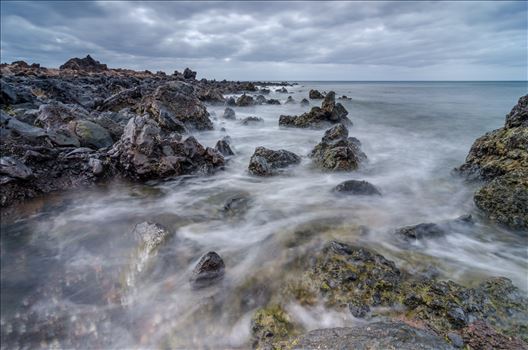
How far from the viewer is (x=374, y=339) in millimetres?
2689

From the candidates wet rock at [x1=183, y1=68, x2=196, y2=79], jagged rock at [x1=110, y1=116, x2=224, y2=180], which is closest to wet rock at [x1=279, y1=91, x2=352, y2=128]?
jagged rock at [x1=110, y1=116, x2=224, y2=180]

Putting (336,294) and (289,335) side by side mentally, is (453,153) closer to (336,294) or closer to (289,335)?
(336,294)

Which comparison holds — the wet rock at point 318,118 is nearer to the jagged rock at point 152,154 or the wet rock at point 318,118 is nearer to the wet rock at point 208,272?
the jagged rock at point 152,154

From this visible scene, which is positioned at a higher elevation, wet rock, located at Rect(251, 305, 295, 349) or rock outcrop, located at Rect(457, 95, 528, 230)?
rock outcrop, located at Rect(457, 95, 528, 230)

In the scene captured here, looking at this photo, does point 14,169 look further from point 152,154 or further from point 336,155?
point 336,155

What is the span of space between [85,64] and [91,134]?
2541 inches

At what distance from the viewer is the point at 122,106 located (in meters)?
16.0

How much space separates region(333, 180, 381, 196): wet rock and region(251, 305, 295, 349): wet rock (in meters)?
4.32

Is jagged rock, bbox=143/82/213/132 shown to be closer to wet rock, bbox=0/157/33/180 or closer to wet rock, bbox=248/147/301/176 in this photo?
wet rock, bbox=248/147/301/176

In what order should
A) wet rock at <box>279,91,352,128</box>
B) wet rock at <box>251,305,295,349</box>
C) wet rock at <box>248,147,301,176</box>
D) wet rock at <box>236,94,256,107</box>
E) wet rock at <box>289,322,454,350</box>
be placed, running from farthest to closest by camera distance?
1. wet rock at <box>236,94,256,107</box>
2. wet rock at <box>279,91,352,128</box>
3. wet rock at <box>248,147,301,176</box>
4. wet rock at <box>251,305,295,349</box>
5. wet rock at <box>289,322,454,350</box>

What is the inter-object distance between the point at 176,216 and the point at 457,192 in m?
6.83

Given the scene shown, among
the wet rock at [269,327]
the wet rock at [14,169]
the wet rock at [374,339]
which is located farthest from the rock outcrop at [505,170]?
the wet rock at [14,169]

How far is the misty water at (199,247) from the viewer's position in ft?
11.8

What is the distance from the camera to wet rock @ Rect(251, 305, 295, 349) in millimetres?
3324
